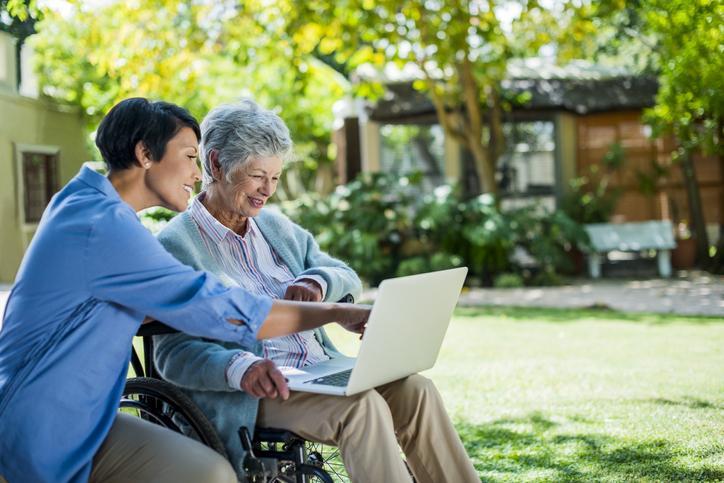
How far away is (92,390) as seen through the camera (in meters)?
2.06

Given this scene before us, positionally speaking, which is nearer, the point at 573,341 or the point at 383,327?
the point at 383,327

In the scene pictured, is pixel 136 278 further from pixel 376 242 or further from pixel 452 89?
pixel 452 89

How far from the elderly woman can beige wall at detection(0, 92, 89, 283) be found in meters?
2.07

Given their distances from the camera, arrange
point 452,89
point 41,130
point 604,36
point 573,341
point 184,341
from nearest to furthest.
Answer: point 184,341
point 41,130
point 573,341
point 452,89
point 604,36

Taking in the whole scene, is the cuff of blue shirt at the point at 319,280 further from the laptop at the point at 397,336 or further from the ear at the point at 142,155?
the ear at the point at 142,155

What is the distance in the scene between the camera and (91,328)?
205 cm

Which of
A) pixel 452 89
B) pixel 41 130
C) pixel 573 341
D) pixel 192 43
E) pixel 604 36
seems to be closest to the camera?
pixel 41 130

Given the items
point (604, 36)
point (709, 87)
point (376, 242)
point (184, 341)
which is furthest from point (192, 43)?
point (184, 341)

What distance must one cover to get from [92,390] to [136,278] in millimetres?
266

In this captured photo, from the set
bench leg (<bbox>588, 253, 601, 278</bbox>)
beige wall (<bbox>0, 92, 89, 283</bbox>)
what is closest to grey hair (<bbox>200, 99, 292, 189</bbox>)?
beige wall (<bbox>0, 92, 89, 283</bbox>)

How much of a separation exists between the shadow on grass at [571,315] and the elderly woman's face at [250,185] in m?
5.91

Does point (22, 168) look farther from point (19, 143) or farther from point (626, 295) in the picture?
point (626, 295)

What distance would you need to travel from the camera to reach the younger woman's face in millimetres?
2262

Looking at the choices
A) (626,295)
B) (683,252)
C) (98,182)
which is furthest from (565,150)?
(98,182)
